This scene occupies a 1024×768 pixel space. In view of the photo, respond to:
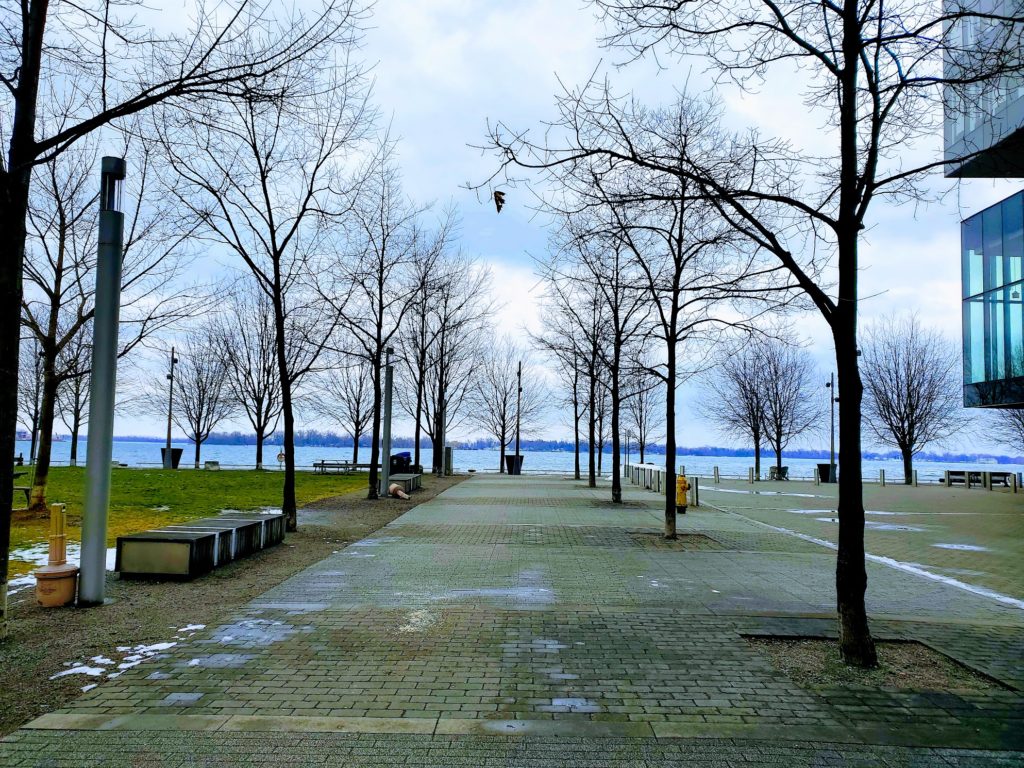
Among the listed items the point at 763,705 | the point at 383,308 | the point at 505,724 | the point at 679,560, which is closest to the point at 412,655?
the point at 505,724

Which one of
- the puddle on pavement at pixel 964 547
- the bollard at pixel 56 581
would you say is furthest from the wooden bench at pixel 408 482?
the bollard at pixel 56 581

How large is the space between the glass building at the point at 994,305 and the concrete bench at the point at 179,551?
79.6ft

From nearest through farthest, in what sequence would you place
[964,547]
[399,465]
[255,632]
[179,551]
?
[255,632] → [179,551] → [964,547] → [399,465]

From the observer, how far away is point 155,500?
18469mm

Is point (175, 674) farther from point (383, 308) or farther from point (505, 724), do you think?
point (383, 308)

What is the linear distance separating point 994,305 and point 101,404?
2675cm

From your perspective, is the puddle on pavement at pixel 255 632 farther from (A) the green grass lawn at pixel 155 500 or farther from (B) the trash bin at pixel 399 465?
(B) the trash bin at pixel 399 465

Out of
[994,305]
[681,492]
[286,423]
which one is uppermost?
[994,305]

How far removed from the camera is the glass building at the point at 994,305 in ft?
77.2

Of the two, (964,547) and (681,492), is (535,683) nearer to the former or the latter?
(964,547)

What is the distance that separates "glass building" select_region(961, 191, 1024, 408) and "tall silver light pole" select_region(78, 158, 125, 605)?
1009 inches

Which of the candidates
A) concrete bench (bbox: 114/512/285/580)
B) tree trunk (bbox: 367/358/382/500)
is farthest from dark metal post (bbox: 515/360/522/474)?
concrete bench (bbox: 114/512/285/580)

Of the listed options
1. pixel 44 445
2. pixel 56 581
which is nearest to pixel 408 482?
pixel 44 445

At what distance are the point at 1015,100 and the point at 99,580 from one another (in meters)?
21.6
